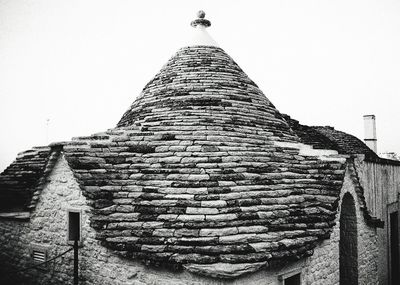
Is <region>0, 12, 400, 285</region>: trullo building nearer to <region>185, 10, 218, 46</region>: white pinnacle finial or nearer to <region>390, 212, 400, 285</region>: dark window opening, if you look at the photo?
<region>185, 10, 218, 46</region>: white pinnacle finial

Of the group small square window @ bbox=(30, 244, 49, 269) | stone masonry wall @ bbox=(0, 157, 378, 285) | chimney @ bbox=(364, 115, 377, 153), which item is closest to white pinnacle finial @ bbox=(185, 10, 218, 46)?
stone masonry wall @ bbox=(0, 157, 378, 285)

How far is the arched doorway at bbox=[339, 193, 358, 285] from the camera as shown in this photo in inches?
311

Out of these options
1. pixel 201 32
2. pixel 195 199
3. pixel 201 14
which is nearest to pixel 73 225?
pixel 195 199

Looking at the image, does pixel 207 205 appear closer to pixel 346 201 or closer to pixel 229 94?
pixel 229 94

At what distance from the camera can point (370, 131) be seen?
16.3 metres

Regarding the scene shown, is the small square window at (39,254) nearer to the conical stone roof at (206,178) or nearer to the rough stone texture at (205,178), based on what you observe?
the rough stone texture at (205,178)

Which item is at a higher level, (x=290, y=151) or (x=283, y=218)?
(x=290, y=151)

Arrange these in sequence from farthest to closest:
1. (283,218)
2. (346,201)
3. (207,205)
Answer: (346,201), (283,218), (207,205)

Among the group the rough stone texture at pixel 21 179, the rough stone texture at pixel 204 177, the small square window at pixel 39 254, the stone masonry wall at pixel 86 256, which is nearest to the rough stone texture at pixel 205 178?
the rough stone texture at pixel 204 177

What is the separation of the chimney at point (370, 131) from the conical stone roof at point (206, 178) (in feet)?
32.0

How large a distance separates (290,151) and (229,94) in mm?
1818

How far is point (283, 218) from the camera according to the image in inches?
219

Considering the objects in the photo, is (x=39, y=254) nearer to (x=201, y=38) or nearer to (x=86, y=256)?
(x=86, y=256)

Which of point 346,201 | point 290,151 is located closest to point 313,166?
point 290,151
